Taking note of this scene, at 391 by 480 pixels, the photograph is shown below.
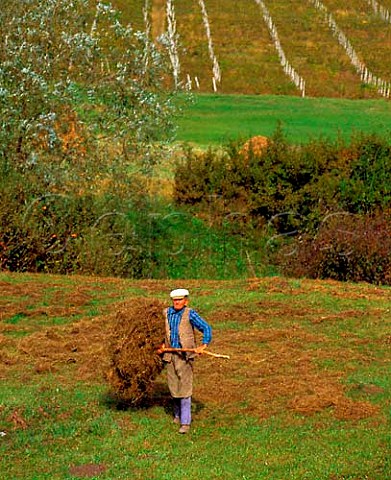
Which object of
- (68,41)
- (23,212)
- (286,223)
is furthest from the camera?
(286,223)

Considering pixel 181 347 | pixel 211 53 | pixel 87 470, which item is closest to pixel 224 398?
pixel 181 347

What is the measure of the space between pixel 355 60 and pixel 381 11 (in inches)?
→ 633

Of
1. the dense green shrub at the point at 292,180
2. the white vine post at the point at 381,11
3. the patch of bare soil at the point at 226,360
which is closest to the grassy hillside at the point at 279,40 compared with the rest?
the white vine post at the point at 381,11

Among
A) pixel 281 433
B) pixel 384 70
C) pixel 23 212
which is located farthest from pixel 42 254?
pixel 384 70

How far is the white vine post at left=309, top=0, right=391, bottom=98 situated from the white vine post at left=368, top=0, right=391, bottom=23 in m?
4.41

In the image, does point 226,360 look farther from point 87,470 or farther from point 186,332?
point 87,470

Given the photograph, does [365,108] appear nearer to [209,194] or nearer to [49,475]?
[209,194]

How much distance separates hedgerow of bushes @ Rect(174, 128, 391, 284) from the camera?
31891 mm

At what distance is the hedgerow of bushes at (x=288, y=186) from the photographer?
105 ft

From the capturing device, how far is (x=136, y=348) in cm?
1277

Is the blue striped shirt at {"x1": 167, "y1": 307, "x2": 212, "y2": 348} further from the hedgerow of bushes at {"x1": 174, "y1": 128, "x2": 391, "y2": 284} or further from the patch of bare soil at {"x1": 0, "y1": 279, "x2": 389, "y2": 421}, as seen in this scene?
the hedgerow of bushes at {"x1": 174, "y1": 128, "x2": 391, "y2": 284}

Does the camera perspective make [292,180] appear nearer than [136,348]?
No

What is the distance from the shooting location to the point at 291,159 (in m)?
33.3

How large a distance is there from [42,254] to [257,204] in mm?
8481
